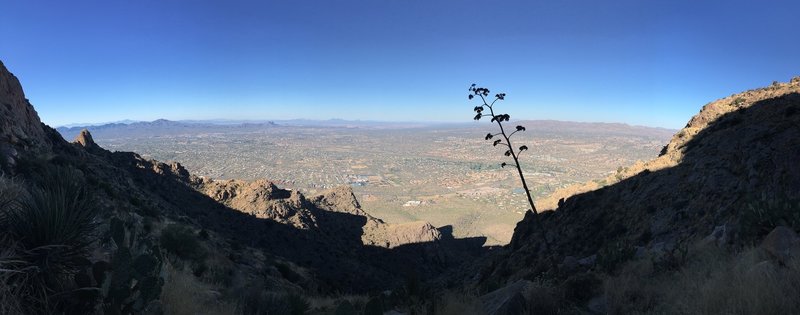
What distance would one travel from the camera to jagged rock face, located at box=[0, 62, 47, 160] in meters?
21.3

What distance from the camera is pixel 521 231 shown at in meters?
29.0

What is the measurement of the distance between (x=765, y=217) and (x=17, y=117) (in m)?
34.6

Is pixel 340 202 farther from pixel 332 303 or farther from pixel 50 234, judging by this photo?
pixel 50 234

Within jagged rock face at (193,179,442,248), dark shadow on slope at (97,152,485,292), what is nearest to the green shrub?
dark shadow on slope at (97,152,485,292)

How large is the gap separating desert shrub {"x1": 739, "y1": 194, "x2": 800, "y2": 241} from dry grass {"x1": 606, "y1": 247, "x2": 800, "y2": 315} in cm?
84

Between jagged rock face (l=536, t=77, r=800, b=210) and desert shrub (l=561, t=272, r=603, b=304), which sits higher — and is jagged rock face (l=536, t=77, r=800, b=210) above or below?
above

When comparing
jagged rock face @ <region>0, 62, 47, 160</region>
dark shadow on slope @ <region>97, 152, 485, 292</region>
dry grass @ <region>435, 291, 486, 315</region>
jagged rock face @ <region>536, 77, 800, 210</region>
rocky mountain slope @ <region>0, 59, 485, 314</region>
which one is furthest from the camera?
dark shadow on slope @ <region>97, 152, 485, 292</region>

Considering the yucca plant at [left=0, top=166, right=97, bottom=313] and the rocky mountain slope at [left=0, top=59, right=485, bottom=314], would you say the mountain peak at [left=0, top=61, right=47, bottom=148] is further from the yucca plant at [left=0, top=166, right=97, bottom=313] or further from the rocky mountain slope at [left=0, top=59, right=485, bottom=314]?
the yucca plant at [left=0, top=166, right=97, bottom=313]

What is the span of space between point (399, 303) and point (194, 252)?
14301 millimetres

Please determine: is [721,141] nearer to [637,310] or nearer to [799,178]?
[799,178]

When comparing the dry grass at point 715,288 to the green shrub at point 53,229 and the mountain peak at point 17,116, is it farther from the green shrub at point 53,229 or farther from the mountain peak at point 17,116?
the mountain peak at point 17,116

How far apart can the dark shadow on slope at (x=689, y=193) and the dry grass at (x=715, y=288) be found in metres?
4.95

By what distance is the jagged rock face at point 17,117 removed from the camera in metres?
21.3

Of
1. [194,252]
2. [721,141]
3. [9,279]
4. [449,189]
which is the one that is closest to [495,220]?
[449,189]
